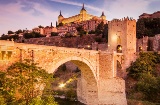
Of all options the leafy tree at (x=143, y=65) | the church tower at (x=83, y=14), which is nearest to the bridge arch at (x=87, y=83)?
the leafy tree at (x=143, y=65)

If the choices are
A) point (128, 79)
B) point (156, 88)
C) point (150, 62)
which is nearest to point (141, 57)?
point (150, 62)

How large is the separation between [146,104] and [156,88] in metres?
2.13

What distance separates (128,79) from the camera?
31.8 meters

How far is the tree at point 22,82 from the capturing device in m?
11.4

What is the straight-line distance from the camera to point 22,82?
40.3 ft

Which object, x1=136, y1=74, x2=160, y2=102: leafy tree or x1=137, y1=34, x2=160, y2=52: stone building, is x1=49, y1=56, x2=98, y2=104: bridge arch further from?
x1=137, y1=34, x2=160, y2=52: stone building

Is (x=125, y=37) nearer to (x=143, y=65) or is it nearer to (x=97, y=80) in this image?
(x=143, y=65)

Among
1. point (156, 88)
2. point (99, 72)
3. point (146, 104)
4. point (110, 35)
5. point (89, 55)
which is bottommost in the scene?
point (146, 104)

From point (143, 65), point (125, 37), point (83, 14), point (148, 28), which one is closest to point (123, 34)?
point (125, 37)

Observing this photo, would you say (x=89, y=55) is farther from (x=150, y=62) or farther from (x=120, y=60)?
(x=150, y=62)

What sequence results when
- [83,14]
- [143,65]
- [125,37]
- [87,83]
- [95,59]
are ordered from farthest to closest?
1. [83,14]
2. [125,37]
3. [143,65]
4. [87,83]
5. [95,59]

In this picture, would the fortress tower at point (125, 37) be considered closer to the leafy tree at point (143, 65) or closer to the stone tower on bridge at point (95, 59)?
the stone tower on bridge at point (95, 59)

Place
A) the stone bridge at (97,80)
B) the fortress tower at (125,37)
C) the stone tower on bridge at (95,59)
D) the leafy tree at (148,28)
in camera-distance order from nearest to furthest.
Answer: the stone tower on bridge at (95,59)
the stone bridge at (97,80)
the fortress tower at (125,37)
the leafy tree at (148,28)

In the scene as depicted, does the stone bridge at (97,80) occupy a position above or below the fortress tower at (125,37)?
below
